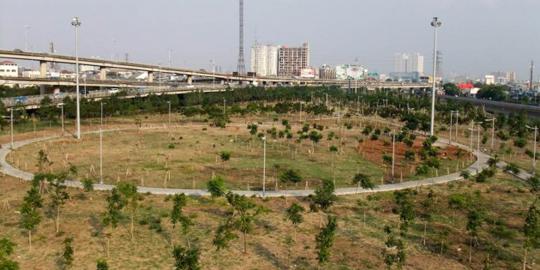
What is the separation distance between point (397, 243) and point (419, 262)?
92.2 inches

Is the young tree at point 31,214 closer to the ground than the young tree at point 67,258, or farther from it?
A: farther from it

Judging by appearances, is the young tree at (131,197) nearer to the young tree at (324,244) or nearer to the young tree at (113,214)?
the young tree at (113,214)

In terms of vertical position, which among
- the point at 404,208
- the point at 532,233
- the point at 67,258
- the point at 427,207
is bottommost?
the point at 427,207

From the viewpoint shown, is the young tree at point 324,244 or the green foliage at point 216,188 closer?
the young tree at point 324,244

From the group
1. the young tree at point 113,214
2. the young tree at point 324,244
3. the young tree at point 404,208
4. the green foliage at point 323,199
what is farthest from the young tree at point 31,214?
the young tree at point 404,208

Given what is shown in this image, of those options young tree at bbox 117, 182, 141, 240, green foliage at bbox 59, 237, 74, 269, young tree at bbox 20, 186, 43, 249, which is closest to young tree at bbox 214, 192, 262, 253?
young tree at bbox 117, 182, 141, 240

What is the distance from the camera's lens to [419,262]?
1122 inches

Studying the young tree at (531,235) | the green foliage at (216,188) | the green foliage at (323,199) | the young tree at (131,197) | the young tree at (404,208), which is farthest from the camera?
the green foliage at (216,188)

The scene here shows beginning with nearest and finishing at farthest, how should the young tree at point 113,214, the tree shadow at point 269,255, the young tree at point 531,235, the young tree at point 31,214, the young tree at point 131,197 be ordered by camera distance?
the tree shadow at point 269,255 < the young tree at point 531,235 < the young tree at point 31,214 < the young tree at point 113,214 < the young tree at point 131,197

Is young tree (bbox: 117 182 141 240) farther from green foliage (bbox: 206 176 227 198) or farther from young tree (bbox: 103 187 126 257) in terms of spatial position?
green foliage (bbox: 206 176 227 198)

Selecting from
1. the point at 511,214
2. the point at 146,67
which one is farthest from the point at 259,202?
the point at 146,67

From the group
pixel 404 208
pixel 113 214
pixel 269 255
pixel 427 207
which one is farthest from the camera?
pixel 427 207

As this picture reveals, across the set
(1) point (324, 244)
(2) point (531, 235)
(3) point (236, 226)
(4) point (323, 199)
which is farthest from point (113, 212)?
(2) point (531, 235)

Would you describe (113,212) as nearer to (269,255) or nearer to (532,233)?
(269,255)
